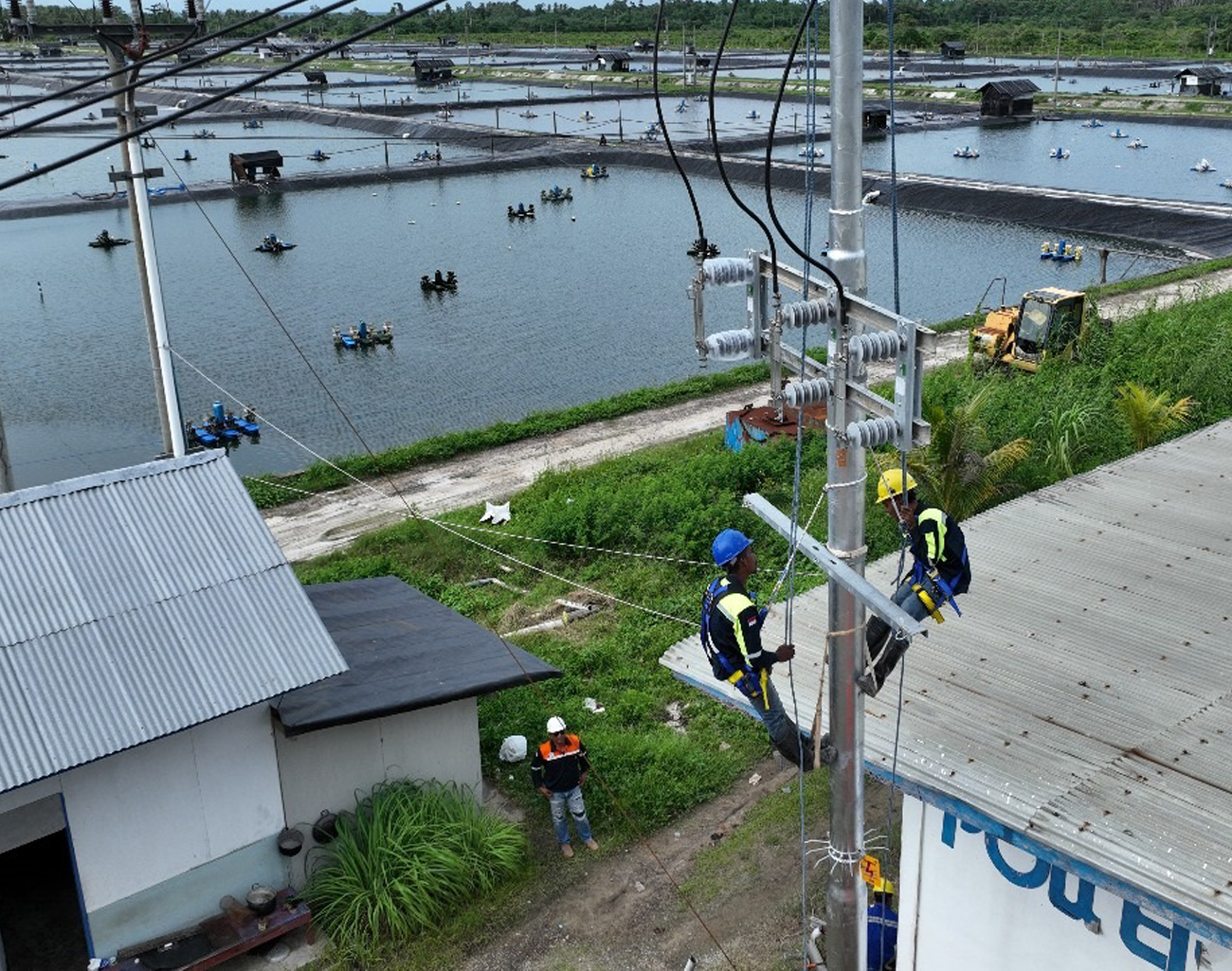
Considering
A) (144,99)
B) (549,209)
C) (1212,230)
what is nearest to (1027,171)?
(1212,230)

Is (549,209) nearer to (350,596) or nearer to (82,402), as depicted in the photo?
(82,402)

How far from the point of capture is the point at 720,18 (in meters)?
147

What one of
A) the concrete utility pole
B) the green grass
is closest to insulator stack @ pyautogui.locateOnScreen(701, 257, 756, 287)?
the concrete utility pole

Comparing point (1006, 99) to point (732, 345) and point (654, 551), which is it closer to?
point (654, 551)

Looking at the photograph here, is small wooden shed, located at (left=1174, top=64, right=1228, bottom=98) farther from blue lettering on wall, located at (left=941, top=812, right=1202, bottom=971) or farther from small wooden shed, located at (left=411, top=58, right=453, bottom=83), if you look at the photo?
blue lettering on wall, located at (left=941, top=812, right=1202, bottom=971)

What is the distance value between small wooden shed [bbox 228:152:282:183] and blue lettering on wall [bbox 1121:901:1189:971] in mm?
70244

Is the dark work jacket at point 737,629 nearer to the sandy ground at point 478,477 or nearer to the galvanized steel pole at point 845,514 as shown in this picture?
the galvanized steel pole at point 845,514

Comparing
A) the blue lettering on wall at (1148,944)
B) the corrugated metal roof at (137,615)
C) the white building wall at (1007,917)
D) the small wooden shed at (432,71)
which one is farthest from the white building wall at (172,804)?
the small wooden shed at (432,71)

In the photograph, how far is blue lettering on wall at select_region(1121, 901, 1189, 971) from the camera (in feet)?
26.3

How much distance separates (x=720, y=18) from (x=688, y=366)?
12134 cm

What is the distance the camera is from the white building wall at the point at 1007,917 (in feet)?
27.0

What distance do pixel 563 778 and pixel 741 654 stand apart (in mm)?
5338

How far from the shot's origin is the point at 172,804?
11.2m

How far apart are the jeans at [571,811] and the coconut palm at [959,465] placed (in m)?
8.26
